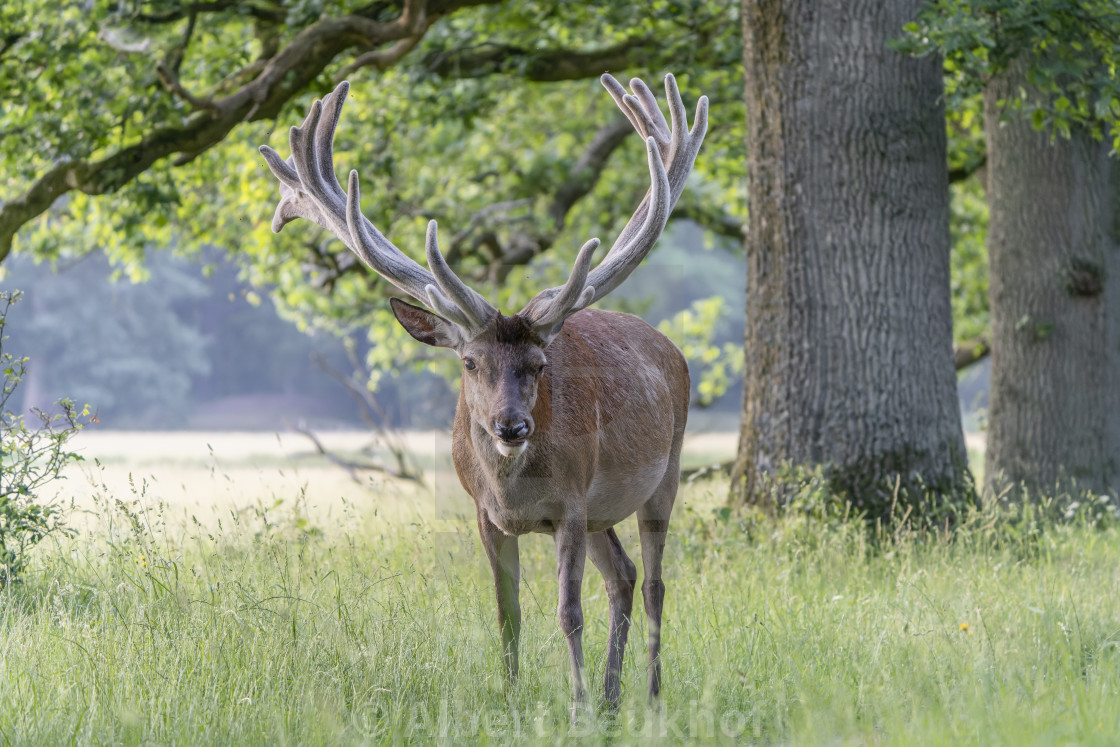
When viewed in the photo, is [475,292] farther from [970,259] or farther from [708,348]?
[708,348]

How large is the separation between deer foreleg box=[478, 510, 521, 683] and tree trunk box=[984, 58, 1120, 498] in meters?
5.30

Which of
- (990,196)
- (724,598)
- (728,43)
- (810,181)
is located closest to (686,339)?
(728,43)

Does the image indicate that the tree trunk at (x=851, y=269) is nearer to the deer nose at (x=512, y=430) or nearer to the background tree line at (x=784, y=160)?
the background tree line at (x=784, y=160)

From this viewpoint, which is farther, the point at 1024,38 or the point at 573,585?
the point at 1024,38

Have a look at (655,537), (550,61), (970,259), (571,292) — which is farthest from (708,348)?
(571,292)

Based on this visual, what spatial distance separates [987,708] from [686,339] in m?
13.4

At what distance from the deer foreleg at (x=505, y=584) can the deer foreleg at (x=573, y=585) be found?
0.87 ft

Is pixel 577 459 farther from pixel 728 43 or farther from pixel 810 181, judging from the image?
pixel 728 43

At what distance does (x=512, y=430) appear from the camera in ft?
11.8

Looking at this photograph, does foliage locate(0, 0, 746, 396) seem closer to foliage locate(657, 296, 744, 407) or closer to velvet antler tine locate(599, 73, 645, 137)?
foliage locate(657, 296, 744, 407)

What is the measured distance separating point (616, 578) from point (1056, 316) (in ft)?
17.3

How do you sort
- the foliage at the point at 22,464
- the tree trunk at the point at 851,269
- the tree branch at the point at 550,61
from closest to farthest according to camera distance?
the foliage at the point at 22,464 < the tree trunk at the point at 851,269 < the tree branch at the point at 550,61

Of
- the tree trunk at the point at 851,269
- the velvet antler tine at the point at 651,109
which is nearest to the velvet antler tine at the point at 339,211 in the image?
the velvet antler tine at the point at 651,109

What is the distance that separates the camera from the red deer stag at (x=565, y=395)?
3811 millimetres
